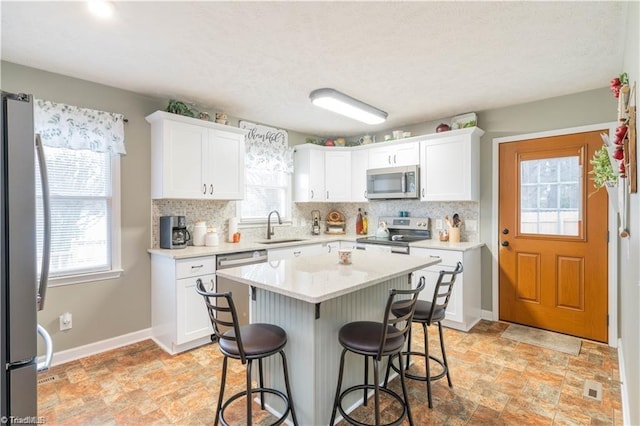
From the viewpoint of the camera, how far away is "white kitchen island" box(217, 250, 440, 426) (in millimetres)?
1792

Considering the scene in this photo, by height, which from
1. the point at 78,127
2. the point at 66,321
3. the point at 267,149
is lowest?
the point at 66,321

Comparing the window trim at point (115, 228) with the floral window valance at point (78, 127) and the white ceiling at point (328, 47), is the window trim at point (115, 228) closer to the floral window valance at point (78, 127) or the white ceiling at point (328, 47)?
the floral window valance at point (78, 127)

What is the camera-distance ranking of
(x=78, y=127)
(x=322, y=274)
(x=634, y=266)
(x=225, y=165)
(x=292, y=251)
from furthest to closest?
(x=292, y=251) < (x=225, y=165) < (x=78, y=127) < (x=322, y=274) < (x=634, y=266)

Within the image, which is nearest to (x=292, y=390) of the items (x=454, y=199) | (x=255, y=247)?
(x=255, y=247)

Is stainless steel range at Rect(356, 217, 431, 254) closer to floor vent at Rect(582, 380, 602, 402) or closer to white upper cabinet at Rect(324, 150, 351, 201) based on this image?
white upper cabinet at Rect(324, 150, 351, 201)

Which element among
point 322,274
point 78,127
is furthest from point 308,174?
point 322,274

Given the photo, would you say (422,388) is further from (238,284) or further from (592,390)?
(238,284)

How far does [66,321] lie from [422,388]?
2.96 m

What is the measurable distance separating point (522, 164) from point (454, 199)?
783 millimetres

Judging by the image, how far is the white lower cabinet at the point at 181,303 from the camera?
2924 millimetres

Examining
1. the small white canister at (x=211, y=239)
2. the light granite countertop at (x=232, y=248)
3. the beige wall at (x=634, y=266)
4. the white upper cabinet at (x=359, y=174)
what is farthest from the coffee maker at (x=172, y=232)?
the beige wall at (x=634, y=266)

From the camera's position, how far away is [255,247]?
3.46 m

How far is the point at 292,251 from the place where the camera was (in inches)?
154

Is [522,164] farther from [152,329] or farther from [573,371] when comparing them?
[152,329]
